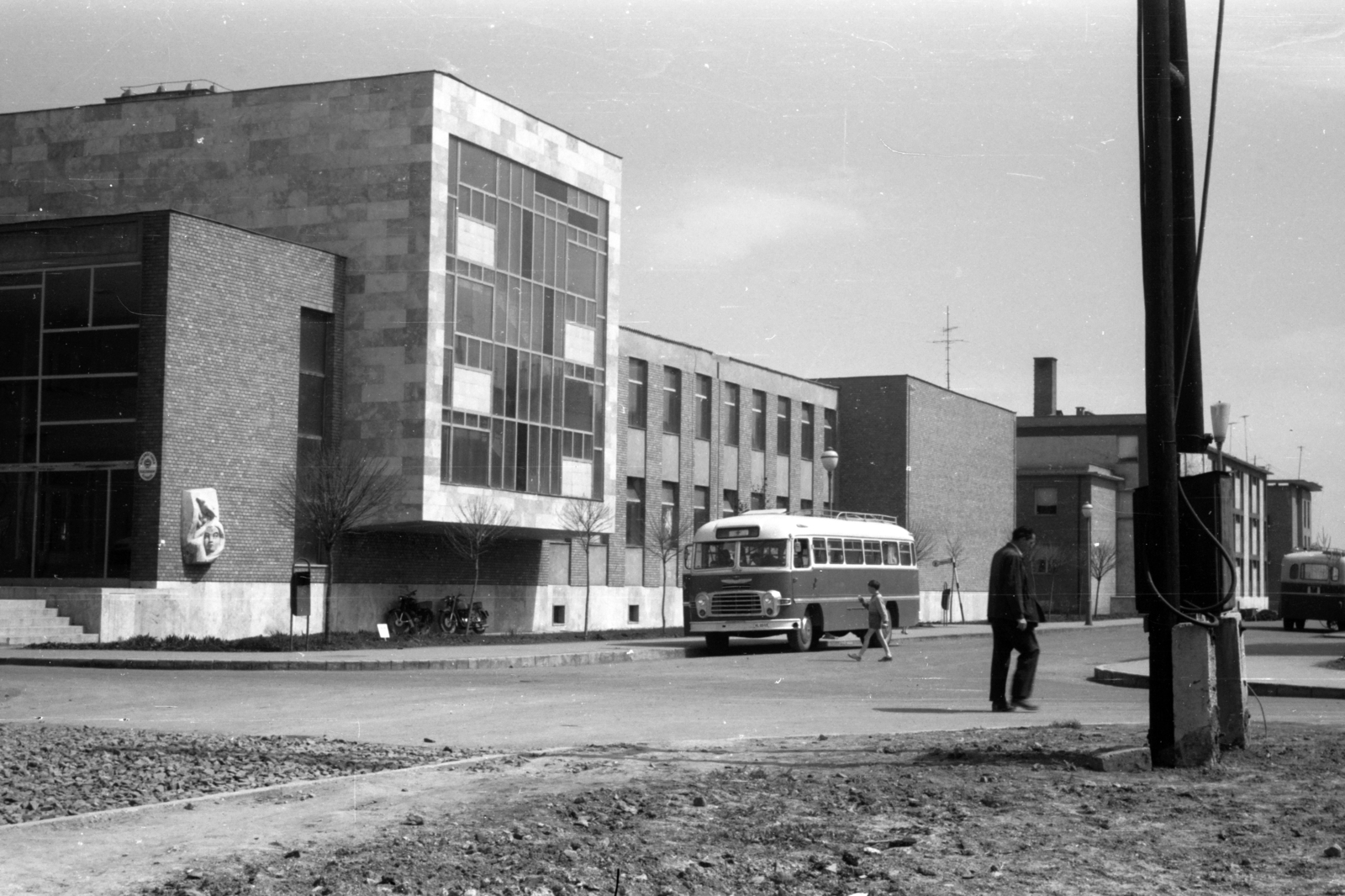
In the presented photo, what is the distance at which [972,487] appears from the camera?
7644 cm

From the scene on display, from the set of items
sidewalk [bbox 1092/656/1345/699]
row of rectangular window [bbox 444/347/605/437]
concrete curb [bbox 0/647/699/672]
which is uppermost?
row of rectangular window [bbox 444/347/605/437]

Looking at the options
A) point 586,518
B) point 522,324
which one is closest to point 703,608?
point 586,518

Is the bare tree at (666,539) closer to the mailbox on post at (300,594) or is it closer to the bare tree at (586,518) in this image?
the bare tree at (586,518)

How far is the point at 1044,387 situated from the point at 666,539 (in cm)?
6146

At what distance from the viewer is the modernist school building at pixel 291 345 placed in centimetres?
3381

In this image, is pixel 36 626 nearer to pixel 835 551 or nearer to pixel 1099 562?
pixel 835 551

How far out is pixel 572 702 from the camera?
57.4 ft

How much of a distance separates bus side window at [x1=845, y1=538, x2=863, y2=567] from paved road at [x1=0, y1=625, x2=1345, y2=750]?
765 cm

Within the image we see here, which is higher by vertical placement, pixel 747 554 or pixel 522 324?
pixel 522 324

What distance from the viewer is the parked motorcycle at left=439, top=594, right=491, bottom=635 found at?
40188 millimetres

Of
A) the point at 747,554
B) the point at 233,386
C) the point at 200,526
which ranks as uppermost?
the point at 233,386

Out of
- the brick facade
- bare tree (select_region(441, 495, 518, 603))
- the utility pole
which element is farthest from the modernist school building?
the utility pole

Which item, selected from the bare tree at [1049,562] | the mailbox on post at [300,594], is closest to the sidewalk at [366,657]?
the mailbox on post at [300,594]

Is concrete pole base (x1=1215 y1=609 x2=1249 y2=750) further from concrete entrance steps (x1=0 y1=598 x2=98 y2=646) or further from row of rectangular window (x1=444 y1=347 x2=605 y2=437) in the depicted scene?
row of rectangular window (x1=444 y1=347 x2=605 y2=437)
